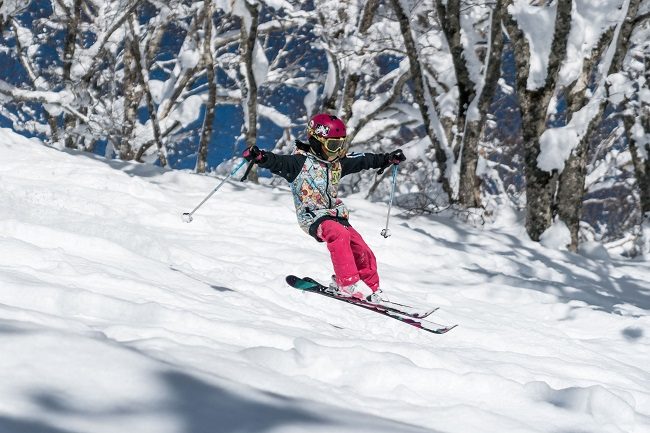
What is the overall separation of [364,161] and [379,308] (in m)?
1.57

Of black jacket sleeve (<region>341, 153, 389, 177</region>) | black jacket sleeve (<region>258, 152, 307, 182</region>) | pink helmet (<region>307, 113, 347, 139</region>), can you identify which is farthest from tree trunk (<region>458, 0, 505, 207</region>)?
black jacket sleeve (<region>258, 152, 307, 182</region>)

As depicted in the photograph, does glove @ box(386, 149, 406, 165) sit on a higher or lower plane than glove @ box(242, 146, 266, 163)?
higher

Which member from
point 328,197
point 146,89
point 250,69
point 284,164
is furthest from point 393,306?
point 146,89

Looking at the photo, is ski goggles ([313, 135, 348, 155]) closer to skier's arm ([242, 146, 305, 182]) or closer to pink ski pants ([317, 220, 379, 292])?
skier's arm ([242, 146, 305, 182])

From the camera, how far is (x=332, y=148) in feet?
19.9

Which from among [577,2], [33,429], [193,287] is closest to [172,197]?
[193,287]

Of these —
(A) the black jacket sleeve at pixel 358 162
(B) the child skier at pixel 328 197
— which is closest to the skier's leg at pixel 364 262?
(B) the child skier at pixel 328 197

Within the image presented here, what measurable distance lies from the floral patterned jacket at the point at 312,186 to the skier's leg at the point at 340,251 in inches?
4.6

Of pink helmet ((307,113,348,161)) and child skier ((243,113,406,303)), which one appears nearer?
child skier ((243,113,406,303))

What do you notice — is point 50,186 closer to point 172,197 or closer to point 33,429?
point 172,197

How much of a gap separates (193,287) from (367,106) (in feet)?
31.7

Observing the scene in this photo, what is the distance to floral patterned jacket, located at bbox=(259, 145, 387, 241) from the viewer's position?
6055mm

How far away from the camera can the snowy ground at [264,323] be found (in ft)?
6.64

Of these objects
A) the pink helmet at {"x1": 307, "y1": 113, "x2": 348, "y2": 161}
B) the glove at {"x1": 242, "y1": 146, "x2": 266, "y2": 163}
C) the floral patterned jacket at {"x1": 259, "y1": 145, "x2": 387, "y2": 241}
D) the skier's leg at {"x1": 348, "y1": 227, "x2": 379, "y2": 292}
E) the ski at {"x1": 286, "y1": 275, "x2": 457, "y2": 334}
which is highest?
the pink helmet at {"x1": 307, "y1": 113, "x2": 348, "y2": 161}
